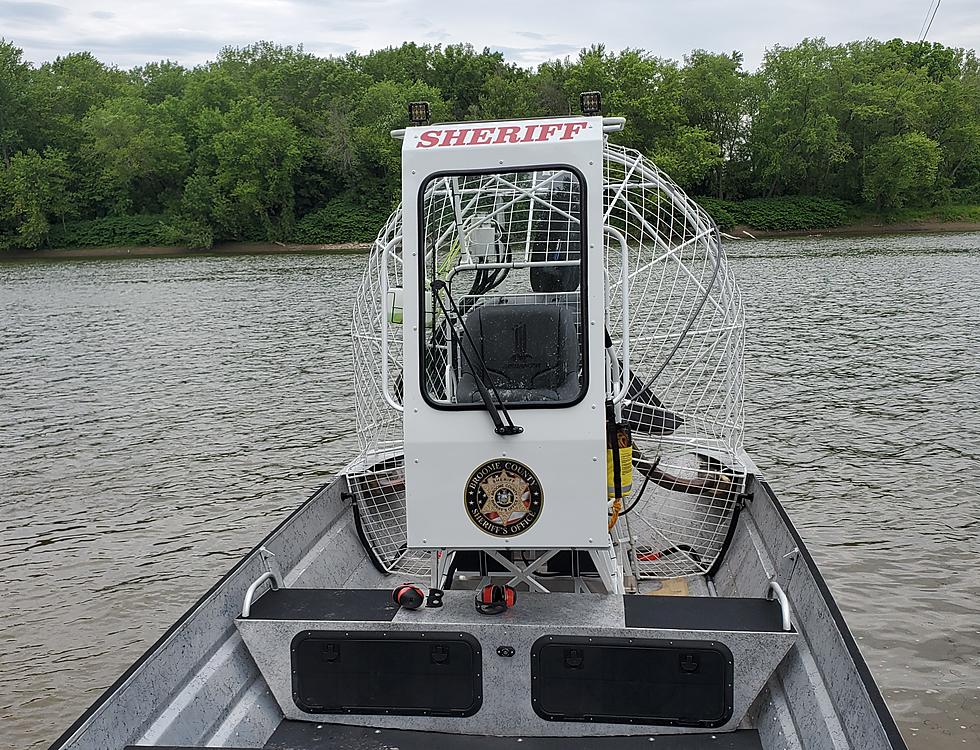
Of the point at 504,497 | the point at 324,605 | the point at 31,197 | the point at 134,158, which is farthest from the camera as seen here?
the point at 134,158

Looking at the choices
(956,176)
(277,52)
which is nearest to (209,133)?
(277,52)

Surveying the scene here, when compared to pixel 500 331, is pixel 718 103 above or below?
above

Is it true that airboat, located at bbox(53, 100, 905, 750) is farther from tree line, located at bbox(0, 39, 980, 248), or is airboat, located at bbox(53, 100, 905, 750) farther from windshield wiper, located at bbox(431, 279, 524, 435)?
tree line, located at bbox(0, 39, 980, 248)

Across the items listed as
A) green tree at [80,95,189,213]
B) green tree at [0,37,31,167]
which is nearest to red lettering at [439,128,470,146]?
green tree at [80,95,189,213]

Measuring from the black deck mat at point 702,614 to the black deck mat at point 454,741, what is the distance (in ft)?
1.46

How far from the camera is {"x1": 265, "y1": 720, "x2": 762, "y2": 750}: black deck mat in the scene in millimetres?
4000

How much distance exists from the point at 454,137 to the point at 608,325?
165 centimetres

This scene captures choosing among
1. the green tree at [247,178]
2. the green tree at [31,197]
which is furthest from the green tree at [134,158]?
the green tree at [247,178]

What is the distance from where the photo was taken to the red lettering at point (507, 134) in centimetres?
420

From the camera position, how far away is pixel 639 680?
4.09 meters

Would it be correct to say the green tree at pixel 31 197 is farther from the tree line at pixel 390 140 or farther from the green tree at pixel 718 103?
the green tree at pixel 718 103

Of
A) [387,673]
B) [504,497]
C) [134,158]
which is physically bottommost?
[387,673]

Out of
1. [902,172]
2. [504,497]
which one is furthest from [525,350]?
[902,172]

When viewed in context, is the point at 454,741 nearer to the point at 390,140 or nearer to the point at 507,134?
the point at 507,134
